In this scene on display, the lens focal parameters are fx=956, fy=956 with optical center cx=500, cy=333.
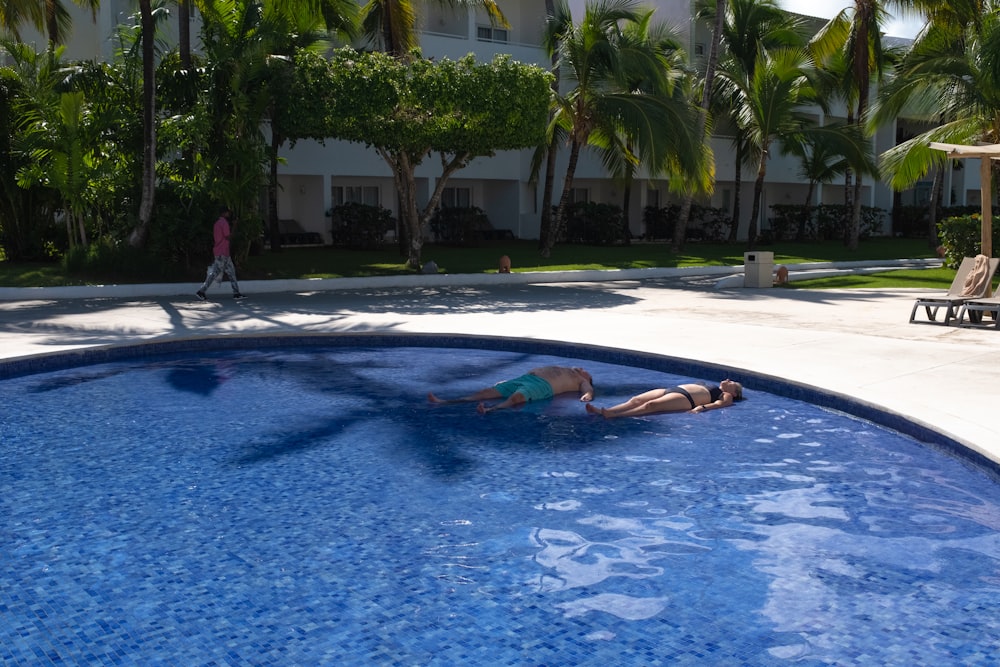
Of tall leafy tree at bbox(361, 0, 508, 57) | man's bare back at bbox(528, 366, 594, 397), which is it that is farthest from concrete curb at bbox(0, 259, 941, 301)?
man's bare back at bbox(528, 366, 594, 397)

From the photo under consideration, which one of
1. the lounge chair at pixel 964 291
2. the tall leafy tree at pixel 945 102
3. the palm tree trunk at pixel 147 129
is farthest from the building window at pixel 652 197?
the lounge chair at pixel 964 291

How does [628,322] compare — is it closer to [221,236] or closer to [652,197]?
[221,236]

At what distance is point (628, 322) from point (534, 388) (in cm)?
490

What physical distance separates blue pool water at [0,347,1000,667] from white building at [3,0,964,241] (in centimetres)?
1553

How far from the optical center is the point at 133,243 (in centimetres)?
1811

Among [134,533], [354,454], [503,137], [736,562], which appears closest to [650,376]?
[354,454]

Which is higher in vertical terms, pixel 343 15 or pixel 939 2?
pixel 939 2

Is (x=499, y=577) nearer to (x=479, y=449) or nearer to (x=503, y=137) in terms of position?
(x=479, y=449)

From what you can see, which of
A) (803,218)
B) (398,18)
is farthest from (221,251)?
(803,218)

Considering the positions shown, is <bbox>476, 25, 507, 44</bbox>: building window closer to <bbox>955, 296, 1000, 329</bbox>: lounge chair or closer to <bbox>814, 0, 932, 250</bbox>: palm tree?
<bbox>814, 0, 932, 250</bbox>: palm tree

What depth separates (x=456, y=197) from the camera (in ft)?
106

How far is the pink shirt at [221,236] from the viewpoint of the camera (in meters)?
14.9

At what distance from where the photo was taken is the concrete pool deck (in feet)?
28.0

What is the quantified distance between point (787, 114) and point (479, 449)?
24.0m
